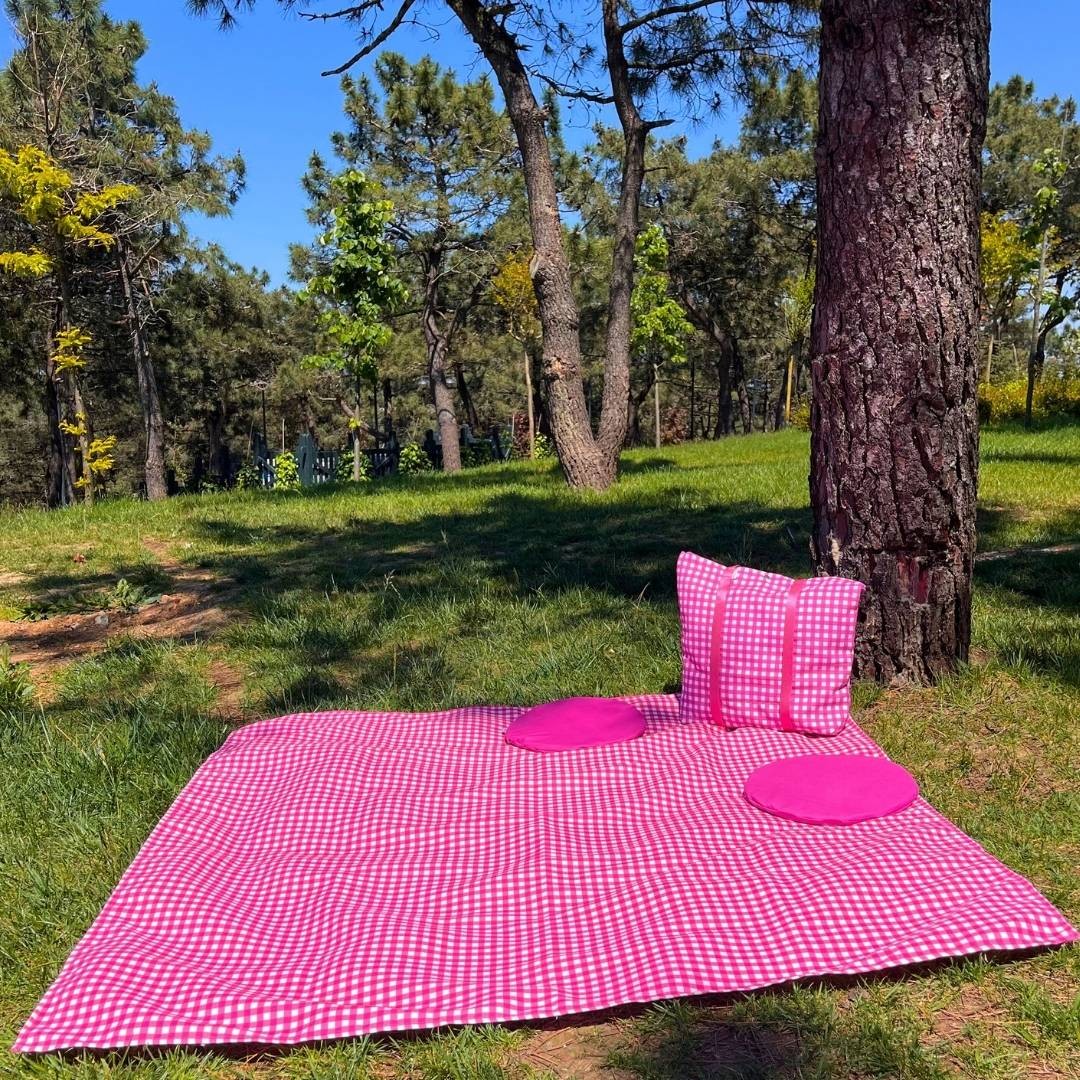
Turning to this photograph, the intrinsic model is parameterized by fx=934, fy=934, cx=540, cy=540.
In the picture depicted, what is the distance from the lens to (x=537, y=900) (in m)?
2.33

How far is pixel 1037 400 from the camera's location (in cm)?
1930

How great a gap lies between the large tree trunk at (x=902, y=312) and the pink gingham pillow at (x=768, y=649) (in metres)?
0.47

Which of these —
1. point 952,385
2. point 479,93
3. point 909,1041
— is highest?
point 479,93

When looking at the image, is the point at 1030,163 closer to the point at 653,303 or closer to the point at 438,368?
the point at 653,303

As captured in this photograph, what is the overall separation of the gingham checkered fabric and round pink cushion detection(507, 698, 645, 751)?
0.53ft

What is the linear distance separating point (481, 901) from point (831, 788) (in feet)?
3.59

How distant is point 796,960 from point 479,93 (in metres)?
21.7

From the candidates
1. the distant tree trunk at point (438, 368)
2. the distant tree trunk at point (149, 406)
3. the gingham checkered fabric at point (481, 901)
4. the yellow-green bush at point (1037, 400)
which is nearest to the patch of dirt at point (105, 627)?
the gingham checkered fabric at point (481, 901)

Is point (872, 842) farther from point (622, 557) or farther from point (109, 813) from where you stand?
point (622, 557)

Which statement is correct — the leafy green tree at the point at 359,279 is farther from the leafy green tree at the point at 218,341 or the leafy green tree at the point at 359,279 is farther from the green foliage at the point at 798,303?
the green foliage at the point at 798,303

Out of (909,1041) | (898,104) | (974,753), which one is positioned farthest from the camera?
(898,104)

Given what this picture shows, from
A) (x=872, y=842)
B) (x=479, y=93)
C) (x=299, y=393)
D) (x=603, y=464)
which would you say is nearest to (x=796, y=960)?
(x=872, y=842)

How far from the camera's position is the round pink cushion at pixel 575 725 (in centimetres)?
323

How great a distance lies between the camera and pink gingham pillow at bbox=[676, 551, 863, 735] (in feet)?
10.7
